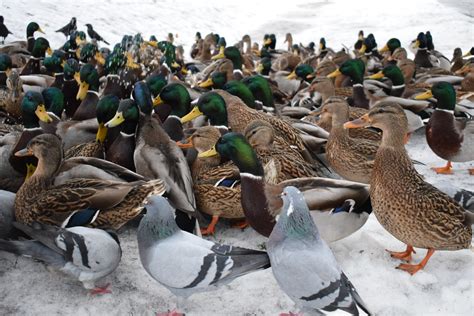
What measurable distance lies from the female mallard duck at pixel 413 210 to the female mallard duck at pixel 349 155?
0.96 m

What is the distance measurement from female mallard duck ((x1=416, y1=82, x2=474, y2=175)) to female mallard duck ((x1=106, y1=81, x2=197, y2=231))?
261 cm

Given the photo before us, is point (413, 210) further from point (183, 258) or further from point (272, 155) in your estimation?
point (183, 258)

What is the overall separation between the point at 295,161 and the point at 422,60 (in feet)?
28.2

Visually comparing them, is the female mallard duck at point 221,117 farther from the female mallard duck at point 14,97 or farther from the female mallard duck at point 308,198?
the female mallard duck at point 14,97

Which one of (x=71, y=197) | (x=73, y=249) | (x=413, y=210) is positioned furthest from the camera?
(x=71, y=197)

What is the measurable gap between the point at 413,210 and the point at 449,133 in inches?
86.3

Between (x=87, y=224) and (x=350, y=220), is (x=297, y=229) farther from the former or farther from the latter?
(x=87, y=224)

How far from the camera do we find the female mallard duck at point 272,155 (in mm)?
4250

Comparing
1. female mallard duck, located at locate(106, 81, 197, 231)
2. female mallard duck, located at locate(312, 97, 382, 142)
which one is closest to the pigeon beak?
female mallard duck, located at locate(106, 81, 197, 231)

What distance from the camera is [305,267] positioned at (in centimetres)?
276

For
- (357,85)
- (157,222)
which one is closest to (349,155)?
(157,222)

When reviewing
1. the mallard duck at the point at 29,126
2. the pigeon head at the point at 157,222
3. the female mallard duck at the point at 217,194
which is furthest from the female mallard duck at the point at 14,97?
the pigeon head at the point at 157,222

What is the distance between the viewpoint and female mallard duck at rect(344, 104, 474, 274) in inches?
132

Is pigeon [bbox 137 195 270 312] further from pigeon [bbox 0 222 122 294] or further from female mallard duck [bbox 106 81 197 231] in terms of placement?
female mallard duck [bbox 106 81 197 231]
